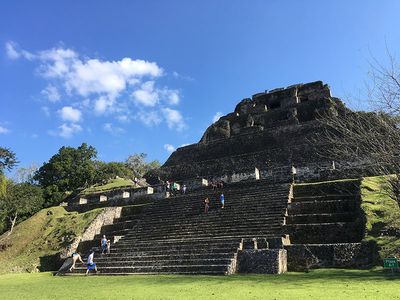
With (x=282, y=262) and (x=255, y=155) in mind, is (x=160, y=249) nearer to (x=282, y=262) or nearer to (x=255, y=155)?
(x=282, y=262)

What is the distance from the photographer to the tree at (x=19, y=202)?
2220 cm

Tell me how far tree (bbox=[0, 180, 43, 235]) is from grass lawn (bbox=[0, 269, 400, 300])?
1479 centimetres

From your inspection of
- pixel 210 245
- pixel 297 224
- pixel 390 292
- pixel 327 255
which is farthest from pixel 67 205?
pixel 390 292

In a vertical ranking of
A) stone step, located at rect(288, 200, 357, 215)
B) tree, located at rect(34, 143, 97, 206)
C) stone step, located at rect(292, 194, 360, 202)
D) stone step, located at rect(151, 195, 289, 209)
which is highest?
tree, located at rect(34, 143, 97, 206)

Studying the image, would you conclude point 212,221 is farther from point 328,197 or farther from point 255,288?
point 255,288

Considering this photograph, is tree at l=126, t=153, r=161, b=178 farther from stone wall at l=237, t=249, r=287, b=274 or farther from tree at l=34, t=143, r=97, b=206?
stone wall at l=237, t=249, r=287, b=274

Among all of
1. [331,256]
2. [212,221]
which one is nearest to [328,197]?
[331,256]

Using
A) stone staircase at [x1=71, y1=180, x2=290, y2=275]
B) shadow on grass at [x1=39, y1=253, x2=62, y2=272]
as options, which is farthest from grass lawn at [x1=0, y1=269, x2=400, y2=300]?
shadow on grass at [x1=39, y1=253, x2=62, y2=272]

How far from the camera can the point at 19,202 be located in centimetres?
2289

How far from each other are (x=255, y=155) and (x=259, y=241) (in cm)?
1634

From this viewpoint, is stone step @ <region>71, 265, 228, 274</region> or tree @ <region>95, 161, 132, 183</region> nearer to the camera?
stone step @ <region>71, 265, 228, 274</region>

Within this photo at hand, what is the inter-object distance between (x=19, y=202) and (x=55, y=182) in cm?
1098

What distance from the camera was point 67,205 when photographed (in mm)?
24359

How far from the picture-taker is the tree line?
22.7m
